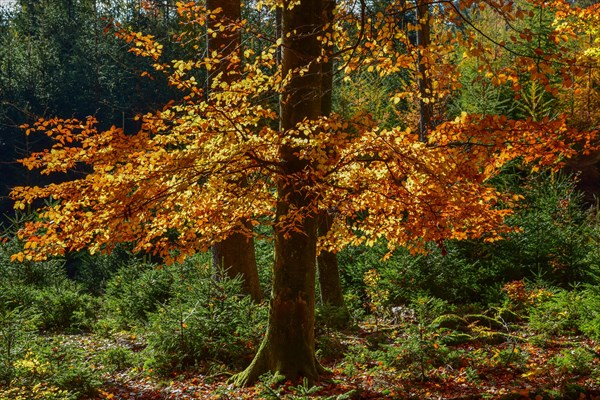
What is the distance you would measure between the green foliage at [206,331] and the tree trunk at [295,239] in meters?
1.03

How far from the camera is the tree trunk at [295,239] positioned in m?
5.83

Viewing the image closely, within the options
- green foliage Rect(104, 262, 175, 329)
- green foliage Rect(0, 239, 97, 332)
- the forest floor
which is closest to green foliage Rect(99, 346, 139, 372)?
the forest floor

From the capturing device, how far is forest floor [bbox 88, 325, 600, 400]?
5.64m

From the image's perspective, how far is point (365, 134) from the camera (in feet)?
19.2

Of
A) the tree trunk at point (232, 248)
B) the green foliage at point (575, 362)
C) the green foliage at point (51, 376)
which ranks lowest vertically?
the green foliage at point (575, 362)

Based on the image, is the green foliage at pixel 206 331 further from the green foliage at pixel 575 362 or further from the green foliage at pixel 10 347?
the green foliage at pixel 575 362

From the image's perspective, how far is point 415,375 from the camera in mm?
6199

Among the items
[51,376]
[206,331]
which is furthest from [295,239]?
[51,376]

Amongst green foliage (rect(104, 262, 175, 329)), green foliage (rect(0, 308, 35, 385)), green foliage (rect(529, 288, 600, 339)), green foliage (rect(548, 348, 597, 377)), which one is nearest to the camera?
green foliage (rect(548, 348, 597, 377))

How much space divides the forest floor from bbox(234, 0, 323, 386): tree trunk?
0.98 feet

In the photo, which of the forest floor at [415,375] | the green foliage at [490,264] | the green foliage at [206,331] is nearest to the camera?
the forest floor at [415,375]

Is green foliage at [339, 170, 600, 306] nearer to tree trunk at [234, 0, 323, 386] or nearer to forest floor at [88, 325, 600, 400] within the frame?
forest floor at [88, 325, 600, 400]

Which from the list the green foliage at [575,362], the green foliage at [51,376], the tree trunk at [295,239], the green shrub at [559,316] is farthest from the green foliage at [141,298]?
the green foliage at [575,362]

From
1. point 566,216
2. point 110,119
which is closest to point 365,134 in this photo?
point 566,216
